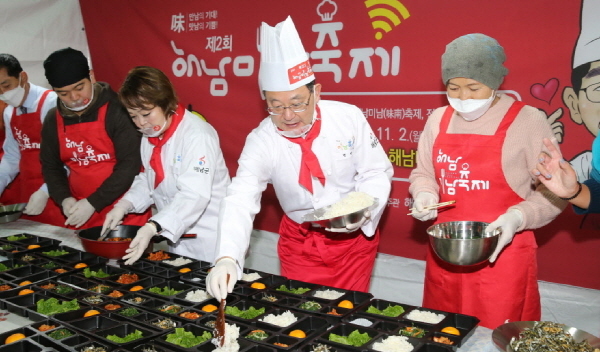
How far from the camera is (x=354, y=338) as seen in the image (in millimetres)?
1797

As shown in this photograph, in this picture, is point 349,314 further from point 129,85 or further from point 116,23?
point 116,23

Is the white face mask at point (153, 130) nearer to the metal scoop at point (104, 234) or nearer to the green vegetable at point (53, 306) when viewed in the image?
the metal scoop at point (104, 234)

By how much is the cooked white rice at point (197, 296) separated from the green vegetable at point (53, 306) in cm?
42

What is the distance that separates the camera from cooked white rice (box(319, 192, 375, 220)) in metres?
2.22

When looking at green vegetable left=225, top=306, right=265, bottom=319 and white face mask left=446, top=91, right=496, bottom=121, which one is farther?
white face mask left=446, top=91, right=496, bottom=121

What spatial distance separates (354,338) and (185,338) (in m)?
0.56

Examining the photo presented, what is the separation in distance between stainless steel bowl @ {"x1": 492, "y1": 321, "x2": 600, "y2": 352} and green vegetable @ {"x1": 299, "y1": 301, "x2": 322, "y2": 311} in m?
0.66

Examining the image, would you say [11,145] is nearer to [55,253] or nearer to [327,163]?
[55,253]

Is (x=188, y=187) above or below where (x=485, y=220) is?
above

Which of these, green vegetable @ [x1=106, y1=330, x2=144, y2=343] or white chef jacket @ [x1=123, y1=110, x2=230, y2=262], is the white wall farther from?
green vegetable @ [x1=106, y1=330, x2=144, y2=343]

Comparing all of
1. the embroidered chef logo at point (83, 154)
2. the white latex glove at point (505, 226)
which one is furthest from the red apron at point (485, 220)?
the embroidered chef logo at point (83, 154)

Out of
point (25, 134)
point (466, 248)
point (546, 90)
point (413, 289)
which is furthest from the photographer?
point (25, 134)

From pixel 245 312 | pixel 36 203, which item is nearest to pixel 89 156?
pixel 36 203

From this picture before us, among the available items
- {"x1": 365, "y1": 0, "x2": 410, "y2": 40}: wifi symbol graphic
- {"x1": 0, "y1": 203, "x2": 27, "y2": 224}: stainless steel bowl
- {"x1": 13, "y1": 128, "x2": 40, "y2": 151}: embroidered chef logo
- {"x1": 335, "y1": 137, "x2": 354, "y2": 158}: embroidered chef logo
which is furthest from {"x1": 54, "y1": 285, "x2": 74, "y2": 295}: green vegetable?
{"x1": 365, "y1": 0, "x2": 410, "y2": 40}: wifi symbol graphic
